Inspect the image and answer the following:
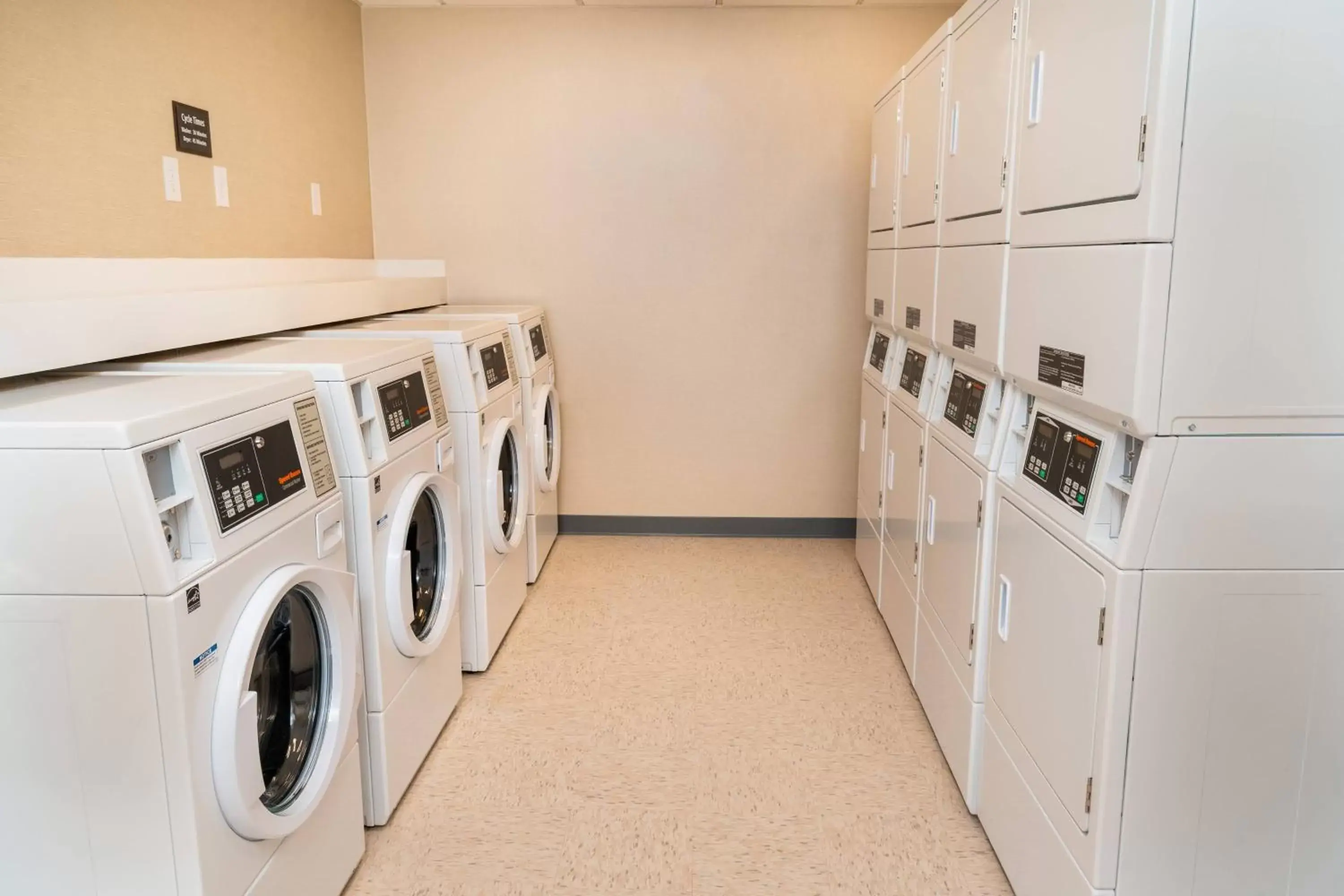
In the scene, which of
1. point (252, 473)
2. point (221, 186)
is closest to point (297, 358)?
point (252, 473)

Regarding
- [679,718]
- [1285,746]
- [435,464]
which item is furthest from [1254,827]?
[435,464]

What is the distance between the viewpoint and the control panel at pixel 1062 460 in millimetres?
1709

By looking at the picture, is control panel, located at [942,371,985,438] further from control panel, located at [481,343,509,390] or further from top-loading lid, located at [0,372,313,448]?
top-loading lid, located at [0,372,313,448]

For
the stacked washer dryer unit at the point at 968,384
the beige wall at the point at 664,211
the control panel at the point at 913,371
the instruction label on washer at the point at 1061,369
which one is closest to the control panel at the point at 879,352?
the control panel at the point at 913,371

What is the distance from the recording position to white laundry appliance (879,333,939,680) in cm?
296

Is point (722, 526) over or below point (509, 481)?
below

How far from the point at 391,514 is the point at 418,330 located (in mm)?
911

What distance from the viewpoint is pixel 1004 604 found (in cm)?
211

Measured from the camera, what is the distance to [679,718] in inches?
112

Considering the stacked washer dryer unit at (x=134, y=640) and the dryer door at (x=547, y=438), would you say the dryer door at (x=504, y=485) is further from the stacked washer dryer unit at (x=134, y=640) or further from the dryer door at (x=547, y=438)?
the stacked washer dryer unit at (x=134, y=640)

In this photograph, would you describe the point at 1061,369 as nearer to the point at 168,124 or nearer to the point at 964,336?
the point at 964,336

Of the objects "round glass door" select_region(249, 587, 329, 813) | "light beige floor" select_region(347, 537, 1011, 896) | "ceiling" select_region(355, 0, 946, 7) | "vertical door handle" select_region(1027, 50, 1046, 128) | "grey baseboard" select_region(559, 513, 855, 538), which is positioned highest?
"ceiling" select_region(355, 0, 946, 7)

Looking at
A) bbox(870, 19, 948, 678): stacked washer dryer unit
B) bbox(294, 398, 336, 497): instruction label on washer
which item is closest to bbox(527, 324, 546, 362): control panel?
bbox(870, 19, 948, 678): stacked washer dryer unit

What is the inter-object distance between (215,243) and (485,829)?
197 centimetres
